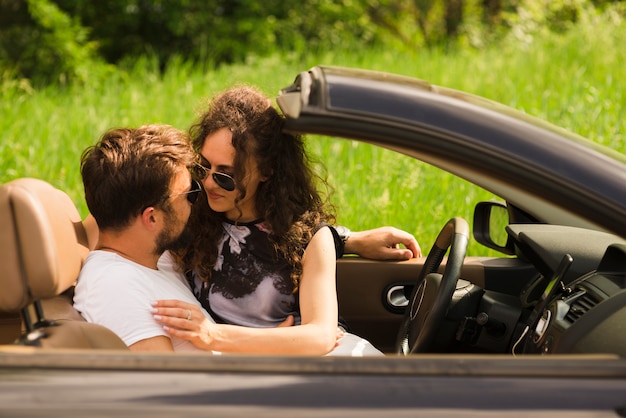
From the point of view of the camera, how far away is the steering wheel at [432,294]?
250 centimetres

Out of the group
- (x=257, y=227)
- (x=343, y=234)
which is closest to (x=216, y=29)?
(x=343, y=234)

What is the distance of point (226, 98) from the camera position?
A: 2.66 metres

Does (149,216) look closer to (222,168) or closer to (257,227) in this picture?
(222,168)

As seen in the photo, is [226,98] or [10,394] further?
[226,98]

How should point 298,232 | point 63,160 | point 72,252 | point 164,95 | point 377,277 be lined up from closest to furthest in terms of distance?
point 72,252 → point 298,232 → point 377,277 → point 63,160 → point 164,95

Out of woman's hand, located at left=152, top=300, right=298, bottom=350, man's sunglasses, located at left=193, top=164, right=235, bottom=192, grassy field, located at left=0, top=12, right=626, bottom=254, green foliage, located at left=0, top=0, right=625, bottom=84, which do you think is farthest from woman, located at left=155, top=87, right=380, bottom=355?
green foliage, located at left=0, top=0, right=625, bottom=84

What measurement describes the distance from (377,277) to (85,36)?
7598 mm

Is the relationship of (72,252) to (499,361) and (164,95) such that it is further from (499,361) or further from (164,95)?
(164,95)

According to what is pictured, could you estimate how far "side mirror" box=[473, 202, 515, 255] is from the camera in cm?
Answer: 303

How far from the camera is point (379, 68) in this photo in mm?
8797

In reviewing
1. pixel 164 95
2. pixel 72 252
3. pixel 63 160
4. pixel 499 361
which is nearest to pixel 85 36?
pixel 164 95

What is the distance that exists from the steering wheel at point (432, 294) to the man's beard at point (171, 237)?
724 mm

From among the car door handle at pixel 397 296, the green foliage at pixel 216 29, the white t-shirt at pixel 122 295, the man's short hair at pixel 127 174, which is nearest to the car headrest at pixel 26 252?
the white t-shirt at pixel 122 295

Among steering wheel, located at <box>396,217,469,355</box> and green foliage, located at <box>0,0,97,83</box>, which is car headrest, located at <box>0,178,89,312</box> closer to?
steering wheel, located at <box>396,217,469,355</box>
